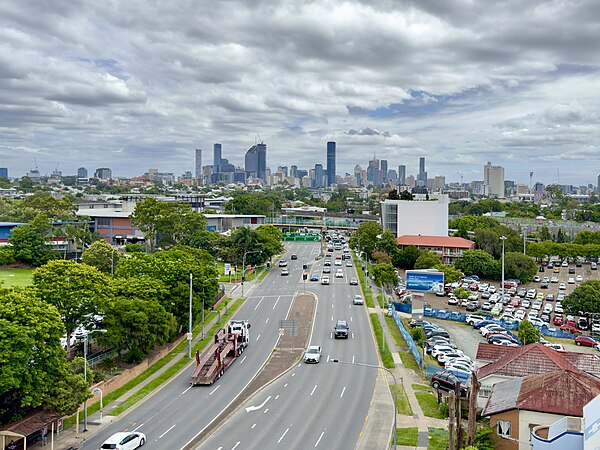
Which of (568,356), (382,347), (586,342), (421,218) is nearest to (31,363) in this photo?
(382,347)

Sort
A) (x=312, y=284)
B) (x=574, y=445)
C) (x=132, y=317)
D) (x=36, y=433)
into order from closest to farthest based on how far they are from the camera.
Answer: (x=574, y=445) < (x=36, y=433) < (x=132, y=317) < (x=312, y=284)

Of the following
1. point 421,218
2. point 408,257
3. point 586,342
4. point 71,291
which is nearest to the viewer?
point 71,291

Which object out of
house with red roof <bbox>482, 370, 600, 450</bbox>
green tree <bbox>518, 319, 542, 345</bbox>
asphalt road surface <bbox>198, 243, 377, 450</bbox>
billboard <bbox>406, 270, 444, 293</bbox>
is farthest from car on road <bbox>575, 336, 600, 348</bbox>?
house with red roof <bbox>482, 370, 600, 450</bbox>

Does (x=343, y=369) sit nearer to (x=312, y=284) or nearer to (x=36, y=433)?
(x=36, y=433)

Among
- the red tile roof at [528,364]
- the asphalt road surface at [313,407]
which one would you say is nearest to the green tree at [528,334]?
the asphalt road surface at [313,407]

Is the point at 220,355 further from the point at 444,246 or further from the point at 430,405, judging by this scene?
the point at 444,246

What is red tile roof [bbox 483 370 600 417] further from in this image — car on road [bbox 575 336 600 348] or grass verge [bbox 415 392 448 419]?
car on road [bbox 575 336 600 348]

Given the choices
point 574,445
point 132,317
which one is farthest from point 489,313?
point 574,445
